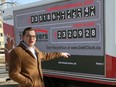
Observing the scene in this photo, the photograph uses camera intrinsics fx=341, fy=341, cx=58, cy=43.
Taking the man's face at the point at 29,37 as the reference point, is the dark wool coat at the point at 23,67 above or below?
below

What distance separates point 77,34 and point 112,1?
125 cm

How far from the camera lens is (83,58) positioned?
288 inches

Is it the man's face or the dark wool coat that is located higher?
the man's face

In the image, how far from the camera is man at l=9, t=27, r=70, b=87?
4207mm

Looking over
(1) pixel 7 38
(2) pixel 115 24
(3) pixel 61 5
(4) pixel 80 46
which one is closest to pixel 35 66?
(2) pixel 115 24

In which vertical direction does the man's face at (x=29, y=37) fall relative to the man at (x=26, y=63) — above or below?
above

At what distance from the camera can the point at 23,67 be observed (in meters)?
4.31

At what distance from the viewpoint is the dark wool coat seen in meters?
4.20

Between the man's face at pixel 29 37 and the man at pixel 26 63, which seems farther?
the man's face at pixel 29 37

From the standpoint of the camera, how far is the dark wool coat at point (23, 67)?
4195 millimetres

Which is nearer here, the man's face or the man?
the man

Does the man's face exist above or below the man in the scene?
above

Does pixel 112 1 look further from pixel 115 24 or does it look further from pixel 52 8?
pixel 52 8

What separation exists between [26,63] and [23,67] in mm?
64
